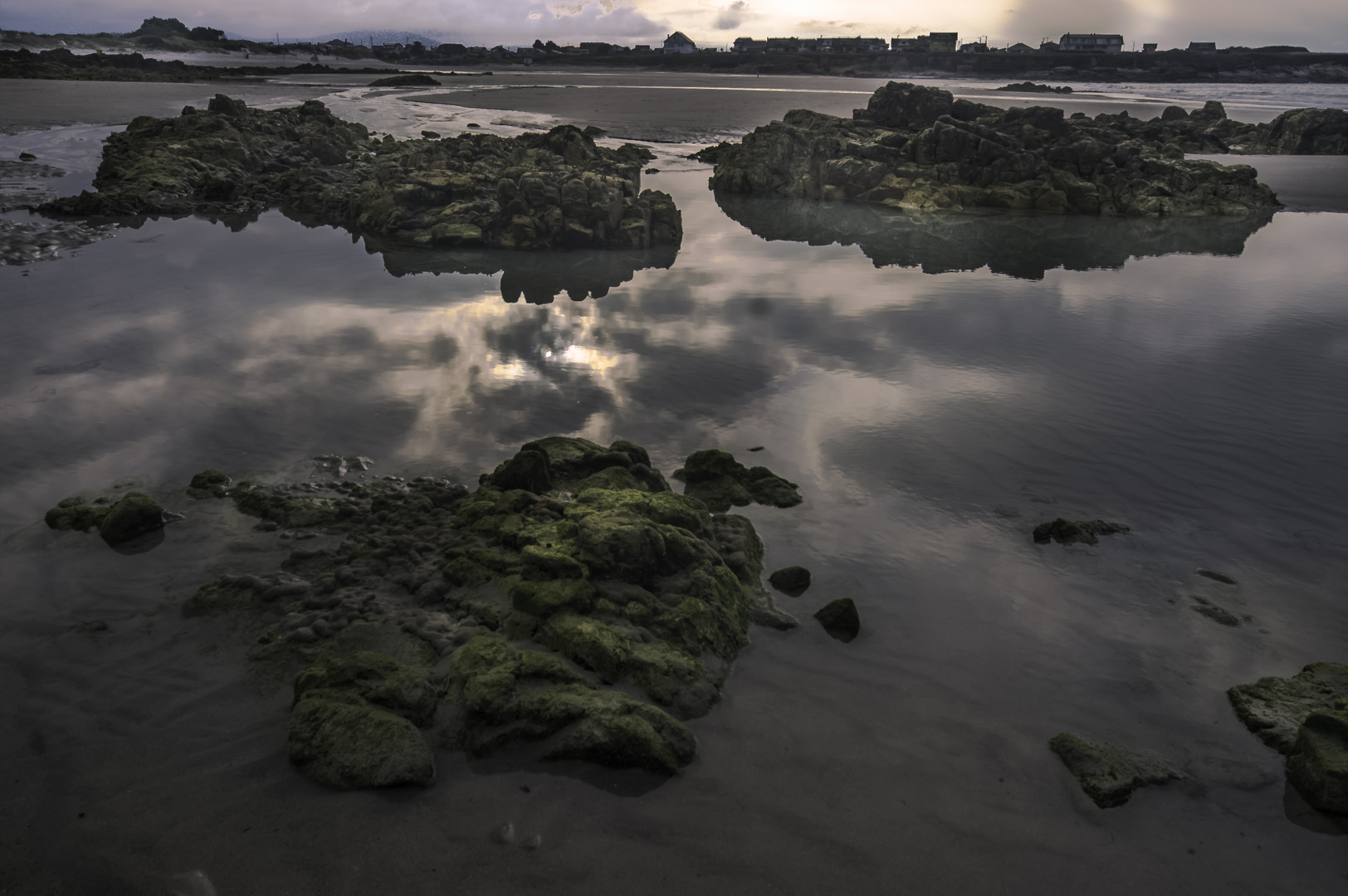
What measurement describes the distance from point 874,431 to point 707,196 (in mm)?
24774

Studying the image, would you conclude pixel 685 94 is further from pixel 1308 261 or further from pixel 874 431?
pixel 874 431

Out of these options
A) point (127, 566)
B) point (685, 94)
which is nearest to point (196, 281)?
point (127, 566)

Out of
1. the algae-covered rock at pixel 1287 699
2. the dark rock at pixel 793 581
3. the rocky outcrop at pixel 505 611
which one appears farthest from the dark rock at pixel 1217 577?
the rocky outcrop at pixel 505 611

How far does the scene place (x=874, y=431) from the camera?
1077 cm

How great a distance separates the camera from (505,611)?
657cm

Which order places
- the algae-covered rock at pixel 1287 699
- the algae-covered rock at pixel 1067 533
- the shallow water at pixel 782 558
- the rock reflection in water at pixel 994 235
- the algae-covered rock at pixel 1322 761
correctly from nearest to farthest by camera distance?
the shallow water at pixel 782 558, the algae-covered rock at pixel 1322 761, the algae-covered rock at pixel 1287 699, the algae-covered rock at pixel 1067 533, the rock reflection in water at pixel 994 235

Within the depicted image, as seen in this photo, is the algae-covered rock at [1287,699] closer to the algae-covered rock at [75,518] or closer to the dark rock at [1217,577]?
the dark rock at [1217,577]

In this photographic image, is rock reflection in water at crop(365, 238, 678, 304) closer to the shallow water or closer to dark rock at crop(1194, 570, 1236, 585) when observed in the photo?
the shallow water

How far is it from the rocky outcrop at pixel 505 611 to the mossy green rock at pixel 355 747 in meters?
0.01

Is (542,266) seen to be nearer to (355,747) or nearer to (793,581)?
(793,581)

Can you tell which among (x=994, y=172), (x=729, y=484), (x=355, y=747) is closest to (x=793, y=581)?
(x=729, y=484)

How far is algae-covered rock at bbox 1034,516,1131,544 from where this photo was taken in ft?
26.9

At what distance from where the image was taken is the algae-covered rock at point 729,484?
898 centimetres

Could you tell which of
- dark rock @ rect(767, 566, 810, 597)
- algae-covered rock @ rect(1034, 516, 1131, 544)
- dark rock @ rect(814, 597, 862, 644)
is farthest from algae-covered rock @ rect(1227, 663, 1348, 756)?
dark rock @ rect(767, 566, 810, 597)
